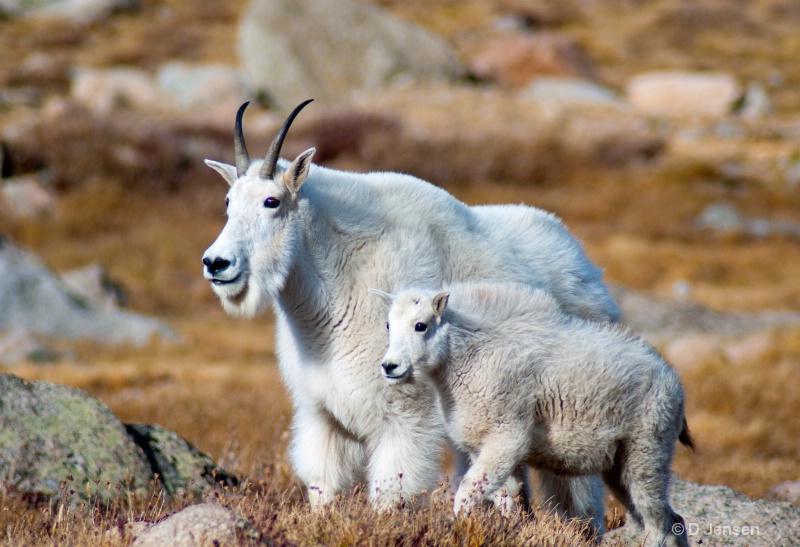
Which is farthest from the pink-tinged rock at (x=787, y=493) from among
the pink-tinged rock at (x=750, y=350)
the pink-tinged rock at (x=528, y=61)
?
the pink-tinged rock at (x=528, y=61)

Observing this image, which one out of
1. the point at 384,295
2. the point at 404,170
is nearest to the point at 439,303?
the point at 384,295

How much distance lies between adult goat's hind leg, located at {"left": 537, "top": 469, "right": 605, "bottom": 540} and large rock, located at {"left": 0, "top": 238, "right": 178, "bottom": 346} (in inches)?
372

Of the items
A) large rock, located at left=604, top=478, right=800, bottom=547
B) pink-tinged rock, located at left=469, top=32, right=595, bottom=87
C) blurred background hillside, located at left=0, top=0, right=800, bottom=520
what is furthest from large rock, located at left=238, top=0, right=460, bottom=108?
large rock, located at left=604, top=478, right=800, bottom=547

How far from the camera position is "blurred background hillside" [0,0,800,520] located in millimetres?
11438

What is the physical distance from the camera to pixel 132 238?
19203 mm

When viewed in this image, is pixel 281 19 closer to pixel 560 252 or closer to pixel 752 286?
pixel 752 286

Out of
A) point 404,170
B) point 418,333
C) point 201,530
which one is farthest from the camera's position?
point 404,170

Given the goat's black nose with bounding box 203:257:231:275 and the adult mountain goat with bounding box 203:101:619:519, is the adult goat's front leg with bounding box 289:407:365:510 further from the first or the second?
the goat's black nose with bounding box 203:257:231:275

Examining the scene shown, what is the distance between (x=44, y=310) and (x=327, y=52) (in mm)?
18623

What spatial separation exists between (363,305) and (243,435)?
4.94 metres

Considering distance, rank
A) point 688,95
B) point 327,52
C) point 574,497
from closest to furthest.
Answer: point 574,497 → point 327,52 → point 688,95

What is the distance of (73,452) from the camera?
5148 mm

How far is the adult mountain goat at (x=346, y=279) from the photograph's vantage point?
15.8ft

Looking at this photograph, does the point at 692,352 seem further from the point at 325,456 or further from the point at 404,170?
the point at 404,170
